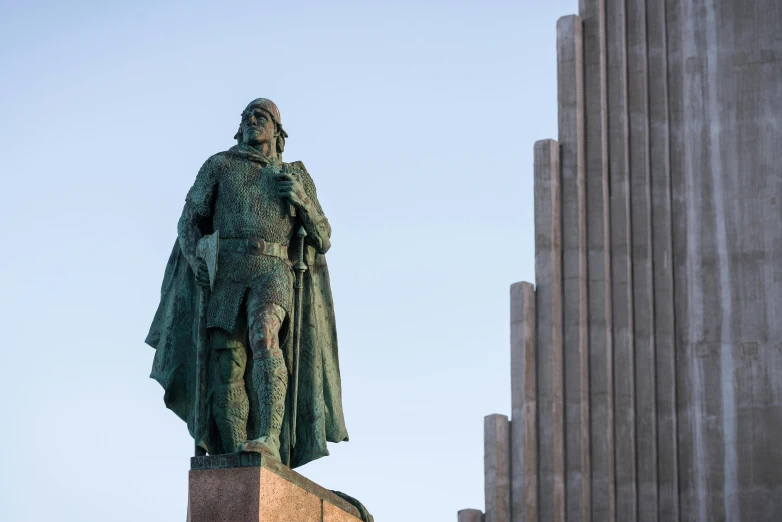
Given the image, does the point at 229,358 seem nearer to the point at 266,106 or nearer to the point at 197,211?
the point at 197,211

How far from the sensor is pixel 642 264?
2681 cm

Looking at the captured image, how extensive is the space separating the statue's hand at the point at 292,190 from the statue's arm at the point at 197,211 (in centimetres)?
42

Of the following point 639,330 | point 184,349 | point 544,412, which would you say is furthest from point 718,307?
point 184,349

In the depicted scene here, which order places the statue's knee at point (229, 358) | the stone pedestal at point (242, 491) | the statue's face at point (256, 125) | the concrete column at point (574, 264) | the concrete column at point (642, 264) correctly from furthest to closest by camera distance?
the concrete column at point (574, 264), the concrete column at point (642, 264), the statue's face at point (256, 125), the statue's knee at point (229, 358), the stone pedestal at point (242, 491)

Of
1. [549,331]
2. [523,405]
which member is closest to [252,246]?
[523,405]

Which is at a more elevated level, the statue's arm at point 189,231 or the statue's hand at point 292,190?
the statue's hand at point 292,190

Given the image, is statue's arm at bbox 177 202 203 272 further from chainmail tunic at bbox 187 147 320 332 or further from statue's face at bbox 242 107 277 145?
statue's face at bbox 242 107 277 145

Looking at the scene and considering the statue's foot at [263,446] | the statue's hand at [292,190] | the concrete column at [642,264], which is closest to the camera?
the statue's foot at [263,446]

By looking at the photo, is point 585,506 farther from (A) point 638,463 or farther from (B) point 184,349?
(B) point 184,349

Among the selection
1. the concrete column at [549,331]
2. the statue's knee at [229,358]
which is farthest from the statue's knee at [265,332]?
the concrete column at [549,331]

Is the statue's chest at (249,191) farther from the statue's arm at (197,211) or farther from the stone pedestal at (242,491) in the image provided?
the stone pedestal at (242,491)

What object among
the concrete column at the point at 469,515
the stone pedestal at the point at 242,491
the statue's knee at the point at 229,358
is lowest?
the stone pedestal at the point at 242,491

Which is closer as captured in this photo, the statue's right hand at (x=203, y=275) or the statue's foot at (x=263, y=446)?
the statue's foot at (x=263, y=446)

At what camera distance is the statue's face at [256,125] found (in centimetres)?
1202
